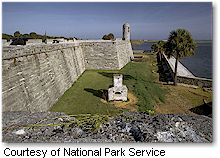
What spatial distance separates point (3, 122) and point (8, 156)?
0.96 metres

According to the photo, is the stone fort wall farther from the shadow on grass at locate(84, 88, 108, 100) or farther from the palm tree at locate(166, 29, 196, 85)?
the palm tree at locate(166, 29, 196, 85)

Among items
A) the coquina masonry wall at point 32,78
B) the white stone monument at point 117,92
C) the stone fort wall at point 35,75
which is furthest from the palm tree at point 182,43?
the coquina masonry wall at point 32,78

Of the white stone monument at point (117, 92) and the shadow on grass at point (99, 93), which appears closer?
the white stone monument at point (117, 92)

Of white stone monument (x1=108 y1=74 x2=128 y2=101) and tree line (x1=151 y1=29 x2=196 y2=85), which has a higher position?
tree line (x1=151 y1=29 x2=196 y2=85)

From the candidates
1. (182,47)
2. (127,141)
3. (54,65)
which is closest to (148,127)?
(127,141)

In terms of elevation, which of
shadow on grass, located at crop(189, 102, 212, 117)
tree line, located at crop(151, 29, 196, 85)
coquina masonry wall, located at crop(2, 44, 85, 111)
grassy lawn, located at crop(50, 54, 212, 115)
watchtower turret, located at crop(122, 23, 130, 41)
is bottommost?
shadow on grass, located at crop(189, 102, 212, 117)

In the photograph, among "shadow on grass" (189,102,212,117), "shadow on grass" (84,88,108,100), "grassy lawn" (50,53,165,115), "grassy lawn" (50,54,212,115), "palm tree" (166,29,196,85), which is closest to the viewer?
"grassy lawn" (50,53,165,115)

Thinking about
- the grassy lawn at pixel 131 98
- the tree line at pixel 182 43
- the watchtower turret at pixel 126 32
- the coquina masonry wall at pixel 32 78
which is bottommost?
the grassy lawn at pixel 131 98

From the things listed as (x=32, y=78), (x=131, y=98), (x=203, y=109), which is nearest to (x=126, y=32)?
(x=131, y=98)

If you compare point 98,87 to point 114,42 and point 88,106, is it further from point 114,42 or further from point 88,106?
point 114,42

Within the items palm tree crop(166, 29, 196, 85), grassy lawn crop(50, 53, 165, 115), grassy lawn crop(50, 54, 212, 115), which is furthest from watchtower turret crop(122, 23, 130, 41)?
palm tree crop(166, 29, 196, 85)

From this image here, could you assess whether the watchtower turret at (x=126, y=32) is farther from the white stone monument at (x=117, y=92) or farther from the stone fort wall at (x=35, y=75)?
the white stone monument at (x=117, y=92)

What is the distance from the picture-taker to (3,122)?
4.31 meters

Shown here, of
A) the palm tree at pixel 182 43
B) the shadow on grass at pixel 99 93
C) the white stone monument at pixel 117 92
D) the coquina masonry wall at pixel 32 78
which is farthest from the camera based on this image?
the palm tree at pixel 182 43
